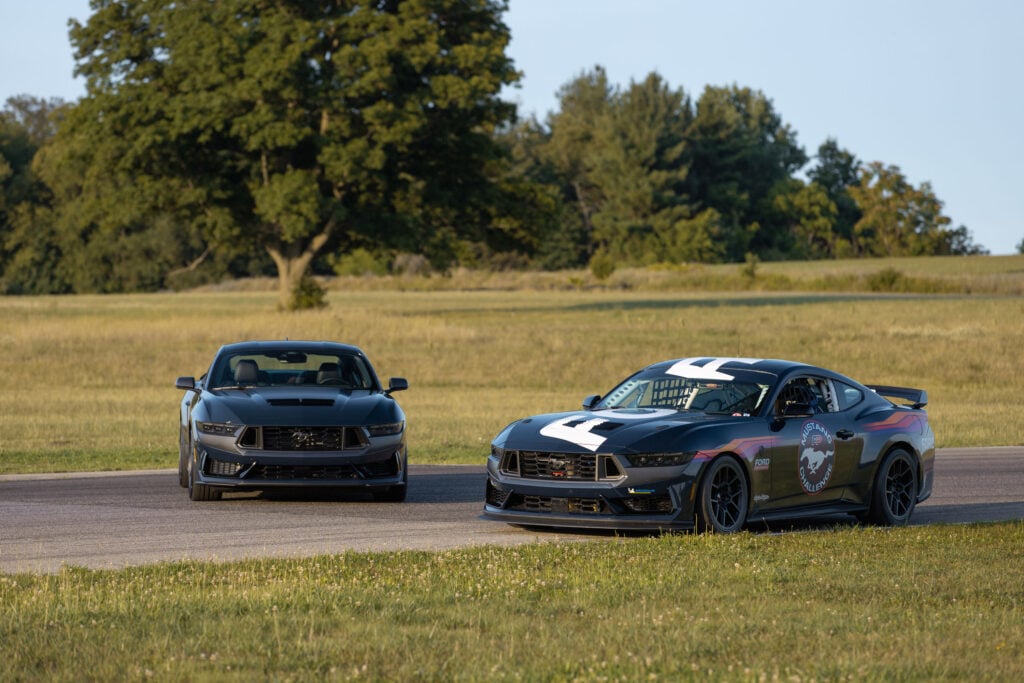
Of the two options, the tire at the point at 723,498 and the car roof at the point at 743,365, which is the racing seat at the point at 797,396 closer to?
the car roof at the point at 743,365

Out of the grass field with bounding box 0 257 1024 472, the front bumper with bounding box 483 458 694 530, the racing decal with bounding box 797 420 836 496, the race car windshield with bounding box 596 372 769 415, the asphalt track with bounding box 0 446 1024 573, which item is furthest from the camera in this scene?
the grass field with bounding box 0 257 1024 472

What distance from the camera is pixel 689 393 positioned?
537 inches

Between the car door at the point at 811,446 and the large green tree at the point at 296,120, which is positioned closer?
the car door at the point at 811,446

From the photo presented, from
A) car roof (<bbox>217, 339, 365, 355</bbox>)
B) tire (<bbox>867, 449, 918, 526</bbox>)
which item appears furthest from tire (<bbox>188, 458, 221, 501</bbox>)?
tire (<bbox>867, 449, 918, 526</bbox>)

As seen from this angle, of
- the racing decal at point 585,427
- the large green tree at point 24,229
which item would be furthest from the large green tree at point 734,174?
the racing decal at point 585,427

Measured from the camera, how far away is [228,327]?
1886 inches

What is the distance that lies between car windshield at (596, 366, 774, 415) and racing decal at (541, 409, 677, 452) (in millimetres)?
304

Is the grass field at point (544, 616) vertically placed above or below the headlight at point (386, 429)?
below

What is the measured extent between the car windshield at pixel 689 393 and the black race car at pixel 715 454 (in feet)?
0.04

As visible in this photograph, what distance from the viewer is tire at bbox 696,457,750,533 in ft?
40.8

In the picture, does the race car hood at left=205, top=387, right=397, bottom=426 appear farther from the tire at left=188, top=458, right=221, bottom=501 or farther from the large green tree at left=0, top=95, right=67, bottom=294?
the large green tree at left=0, top=95, right=67, bottom=294

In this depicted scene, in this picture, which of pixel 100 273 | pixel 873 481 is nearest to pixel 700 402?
pixel 873 481

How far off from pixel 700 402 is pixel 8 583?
5.81 metres

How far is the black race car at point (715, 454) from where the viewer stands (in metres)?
12.4
